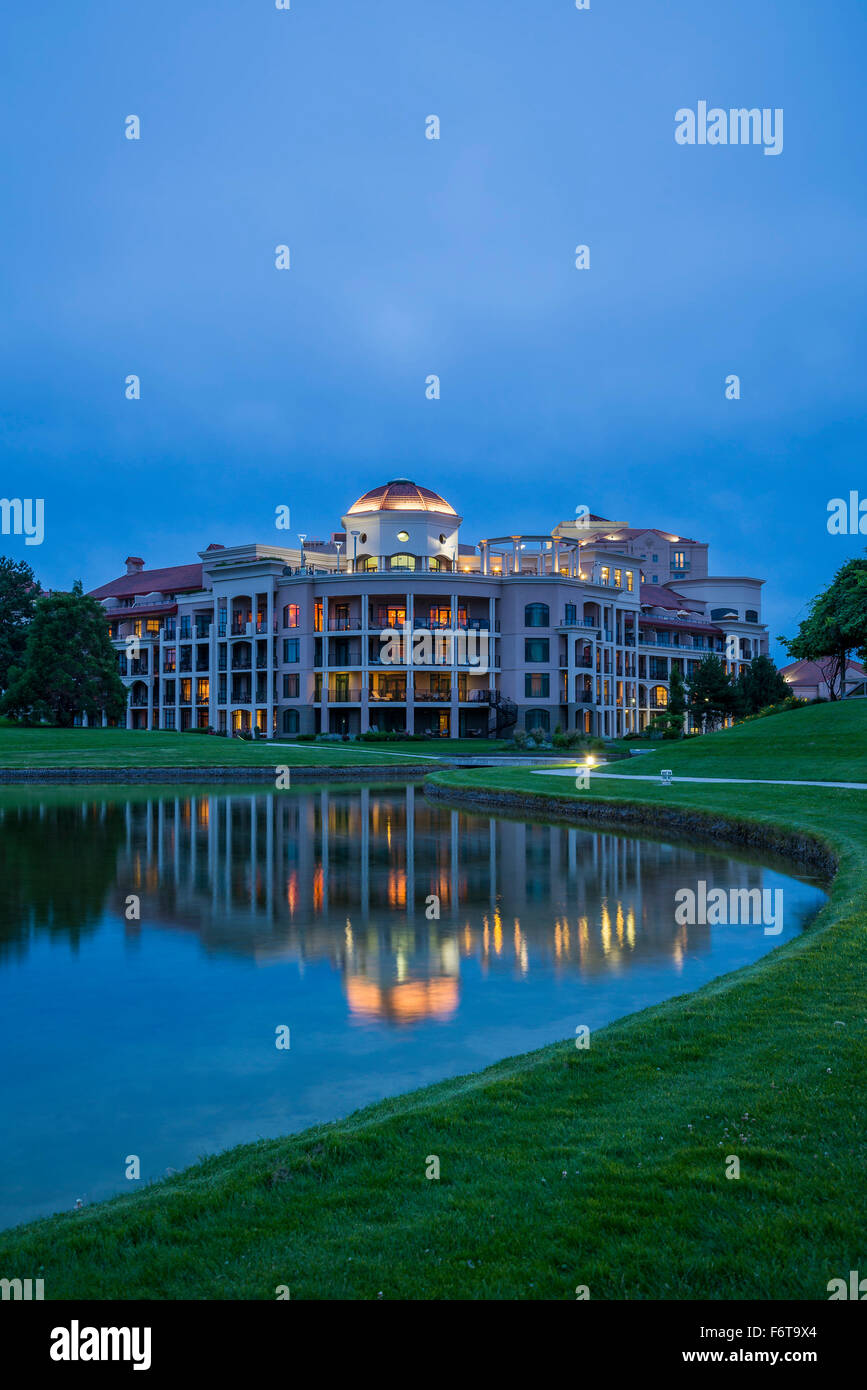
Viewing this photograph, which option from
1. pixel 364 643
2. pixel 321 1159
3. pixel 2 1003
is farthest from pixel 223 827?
pixel 364 643

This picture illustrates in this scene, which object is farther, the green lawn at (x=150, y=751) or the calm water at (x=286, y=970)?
the green lawn at (x=150, y=751)

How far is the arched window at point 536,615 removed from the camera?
8100 centimetres

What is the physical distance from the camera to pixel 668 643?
101 meters

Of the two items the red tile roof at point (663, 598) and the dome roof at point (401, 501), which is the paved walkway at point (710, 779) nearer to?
the dome roof at point (401, 501)

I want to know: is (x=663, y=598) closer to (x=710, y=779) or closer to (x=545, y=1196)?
(x=710, y=779)

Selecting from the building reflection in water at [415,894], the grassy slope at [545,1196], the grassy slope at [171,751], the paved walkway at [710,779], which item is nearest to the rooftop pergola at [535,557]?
the grassy slope at [171,751]

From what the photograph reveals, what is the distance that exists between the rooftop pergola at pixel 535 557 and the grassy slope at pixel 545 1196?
7449cm

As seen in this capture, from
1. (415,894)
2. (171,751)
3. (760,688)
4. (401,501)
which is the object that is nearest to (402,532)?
(401,501)

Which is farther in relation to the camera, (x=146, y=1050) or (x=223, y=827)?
(x=223, y=827)

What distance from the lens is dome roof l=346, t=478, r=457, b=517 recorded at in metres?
83.2

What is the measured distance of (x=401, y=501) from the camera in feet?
274

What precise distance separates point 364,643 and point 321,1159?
72779 millimetres
